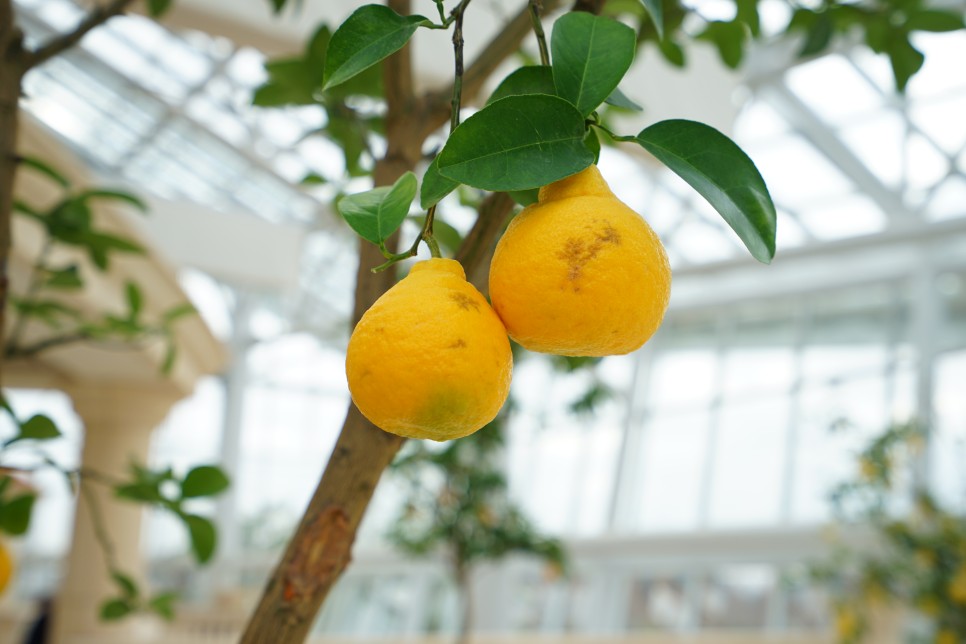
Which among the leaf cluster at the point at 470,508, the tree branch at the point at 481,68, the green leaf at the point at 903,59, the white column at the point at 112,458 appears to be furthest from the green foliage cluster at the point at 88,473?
the leaf cluster at the point at 470,508

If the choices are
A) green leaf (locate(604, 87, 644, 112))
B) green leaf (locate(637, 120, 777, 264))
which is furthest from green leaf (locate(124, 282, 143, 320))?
green leaf (locate(637, 120, 777, 264))

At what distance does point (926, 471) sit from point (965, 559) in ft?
13.3

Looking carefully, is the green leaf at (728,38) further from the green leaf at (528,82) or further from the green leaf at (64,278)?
the green leaf at (64,278)

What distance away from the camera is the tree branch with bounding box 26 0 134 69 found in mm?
1131

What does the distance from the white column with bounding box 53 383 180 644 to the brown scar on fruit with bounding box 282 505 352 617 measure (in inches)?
150

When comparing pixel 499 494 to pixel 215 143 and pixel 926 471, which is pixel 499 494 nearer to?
pixel 926 471

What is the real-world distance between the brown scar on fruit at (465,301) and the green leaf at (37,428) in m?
0.76

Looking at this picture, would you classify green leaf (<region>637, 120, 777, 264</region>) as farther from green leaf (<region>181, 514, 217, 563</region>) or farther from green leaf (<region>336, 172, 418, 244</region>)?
green leaf (<region>181, 514, 217, 563</region>)

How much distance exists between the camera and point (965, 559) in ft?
19.0

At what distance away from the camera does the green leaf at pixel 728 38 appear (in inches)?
50.6

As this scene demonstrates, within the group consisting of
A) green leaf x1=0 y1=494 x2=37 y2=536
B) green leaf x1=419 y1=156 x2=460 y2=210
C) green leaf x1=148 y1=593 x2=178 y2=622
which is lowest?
green leaf x1=148 y1=593 x2=178 y2=622

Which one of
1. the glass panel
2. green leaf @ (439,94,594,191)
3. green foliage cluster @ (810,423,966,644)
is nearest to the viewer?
green leaf @ (439,94,594,191)

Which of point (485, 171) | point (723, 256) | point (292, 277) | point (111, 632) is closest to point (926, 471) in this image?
point (723, 256)

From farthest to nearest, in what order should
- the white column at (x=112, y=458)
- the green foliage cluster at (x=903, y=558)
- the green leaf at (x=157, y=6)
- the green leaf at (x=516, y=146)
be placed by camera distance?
the green foliage cluster at (x=903, y=558) < the white column at (x=112, y=458) < the green leaf at (x=157, y=6) < the green leaf at (x=516, y=146)
